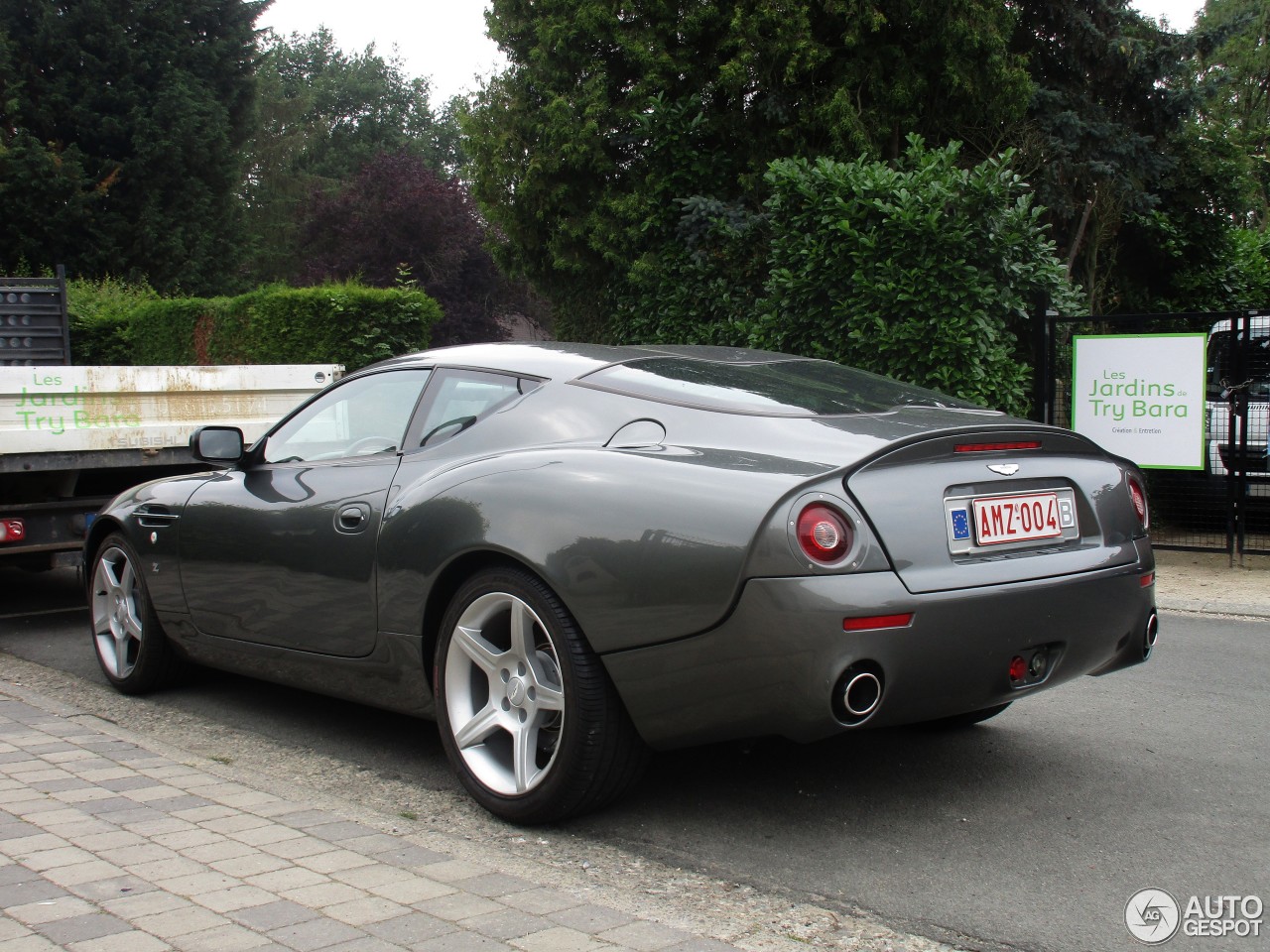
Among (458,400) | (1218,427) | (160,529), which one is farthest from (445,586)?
(1218,427)

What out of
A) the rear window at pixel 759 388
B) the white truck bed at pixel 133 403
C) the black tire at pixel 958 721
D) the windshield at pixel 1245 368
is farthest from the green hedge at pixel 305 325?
the black tire at pixel 958 721

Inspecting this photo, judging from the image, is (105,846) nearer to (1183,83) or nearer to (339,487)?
(339,487)

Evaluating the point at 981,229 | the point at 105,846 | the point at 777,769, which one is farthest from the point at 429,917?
the point at 981,229

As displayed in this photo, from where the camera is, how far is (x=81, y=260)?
1321 inches

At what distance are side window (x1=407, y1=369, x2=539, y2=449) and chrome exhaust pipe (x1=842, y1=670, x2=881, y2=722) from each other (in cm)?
161

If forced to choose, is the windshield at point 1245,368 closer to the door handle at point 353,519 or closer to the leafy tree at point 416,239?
the door handle at point 353,519

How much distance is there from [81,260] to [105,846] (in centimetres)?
3343

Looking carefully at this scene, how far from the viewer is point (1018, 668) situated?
369 cm

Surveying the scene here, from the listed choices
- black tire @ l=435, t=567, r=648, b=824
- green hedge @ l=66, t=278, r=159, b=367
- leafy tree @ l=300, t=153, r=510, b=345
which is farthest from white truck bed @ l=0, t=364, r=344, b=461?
leafy tree @ l=300, t=153, r=510, b=345

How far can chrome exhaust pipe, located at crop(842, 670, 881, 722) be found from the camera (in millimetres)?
3361

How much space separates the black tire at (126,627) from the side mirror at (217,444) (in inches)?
27.6

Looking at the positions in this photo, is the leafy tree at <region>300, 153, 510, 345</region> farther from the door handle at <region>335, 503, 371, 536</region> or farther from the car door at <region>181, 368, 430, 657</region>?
the door handle at <region>335, 503, 371, 536</region>

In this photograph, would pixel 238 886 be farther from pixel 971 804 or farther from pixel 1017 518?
pixel 1017 518

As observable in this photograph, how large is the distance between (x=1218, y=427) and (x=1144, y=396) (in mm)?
727
